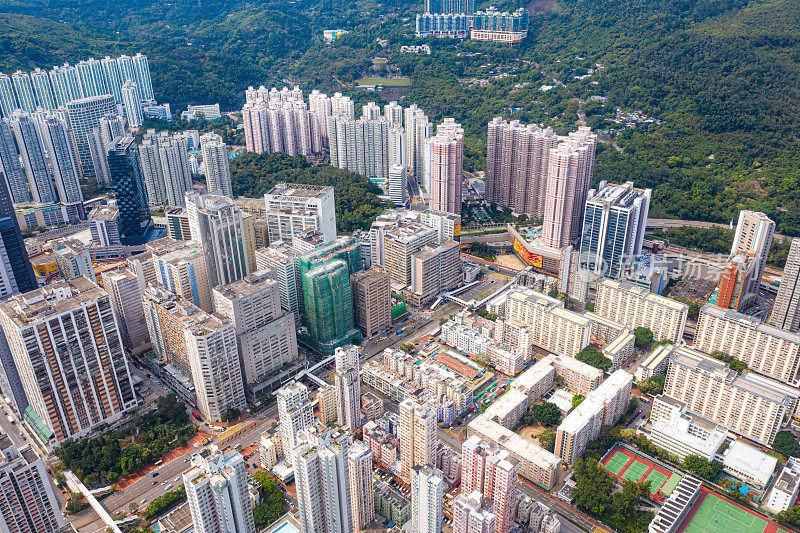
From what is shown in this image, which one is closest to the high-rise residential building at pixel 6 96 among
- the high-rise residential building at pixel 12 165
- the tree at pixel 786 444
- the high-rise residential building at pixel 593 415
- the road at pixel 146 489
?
the high-rise residential building at pixel 12 165

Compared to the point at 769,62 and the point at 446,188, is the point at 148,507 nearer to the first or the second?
the point at 446,188

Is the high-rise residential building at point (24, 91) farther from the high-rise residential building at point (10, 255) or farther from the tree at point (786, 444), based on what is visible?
the tree at point (786, 444)

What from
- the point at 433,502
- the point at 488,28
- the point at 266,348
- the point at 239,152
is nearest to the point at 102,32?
the point at 239,152

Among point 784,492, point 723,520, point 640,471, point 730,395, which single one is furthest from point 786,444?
point 640,471

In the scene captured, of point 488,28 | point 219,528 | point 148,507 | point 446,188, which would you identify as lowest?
point 148,507

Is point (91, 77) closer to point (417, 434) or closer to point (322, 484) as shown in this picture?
point (417, 434)

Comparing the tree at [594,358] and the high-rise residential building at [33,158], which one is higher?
the high-rise residential building at [33,158]
